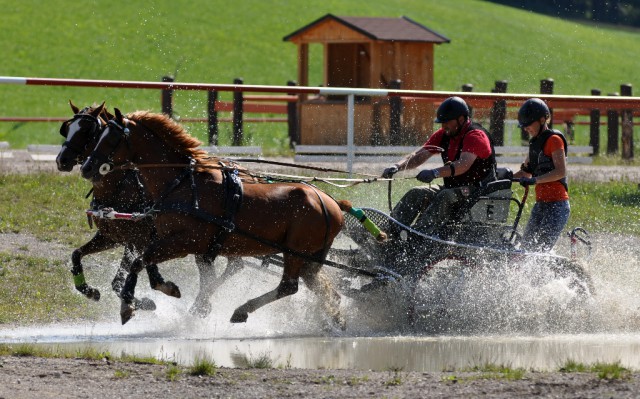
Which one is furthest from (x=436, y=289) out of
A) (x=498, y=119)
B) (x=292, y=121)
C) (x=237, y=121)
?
(x=292, y=121)

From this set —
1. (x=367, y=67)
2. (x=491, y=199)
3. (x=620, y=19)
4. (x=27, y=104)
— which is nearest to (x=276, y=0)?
(x=27, y=104)

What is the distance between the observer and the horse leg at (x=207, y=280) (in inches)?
365

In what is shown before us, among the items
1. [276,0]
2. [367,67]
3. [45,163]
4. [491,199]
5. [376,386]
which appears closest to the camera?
[376,386]

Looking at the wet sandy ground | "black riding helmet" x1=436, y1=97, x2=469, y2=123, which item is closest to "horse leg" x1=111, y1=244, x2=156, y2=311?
the wet sandy ground

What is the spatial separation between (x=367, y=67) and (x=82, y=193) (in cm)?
1080

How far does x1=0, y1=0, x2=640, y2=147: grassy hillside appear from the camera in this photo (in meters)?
38.3

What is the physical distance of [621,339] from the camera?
9008 millimetres

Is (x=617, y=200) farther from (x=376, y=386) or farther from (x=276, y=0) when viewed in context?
(x=276, y=0)

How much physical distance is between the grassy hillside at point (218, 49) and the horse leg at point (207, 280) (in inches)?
867

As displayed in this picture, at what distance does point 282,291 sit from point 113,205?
1.49 metres

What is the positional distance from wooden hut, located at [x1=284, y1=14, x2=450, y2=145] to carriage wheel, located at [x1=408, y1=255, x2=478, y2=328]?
34.3ft

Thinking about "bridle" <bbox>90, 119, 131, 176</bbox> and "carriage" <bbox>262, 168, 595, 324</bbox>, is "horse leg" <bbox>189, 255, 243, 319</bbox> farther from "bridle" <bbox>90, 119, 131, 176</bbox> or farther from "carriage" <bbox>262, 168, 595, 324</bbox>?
"bridle" <bbox>90, 119, 131, 176</bbox>

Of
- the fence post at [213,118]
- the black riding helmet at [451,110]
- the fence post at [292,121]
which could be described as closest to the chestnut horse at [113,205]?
the black riding helmet at [451,110]

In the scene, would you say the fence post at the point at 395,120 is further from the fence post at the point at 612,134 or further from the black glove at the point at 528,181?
the black glove at the point at 528,181
